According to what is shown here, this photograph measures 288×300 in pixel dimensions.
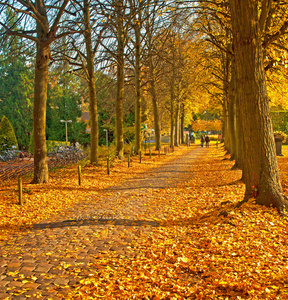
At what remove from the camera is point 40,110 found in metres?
11.0

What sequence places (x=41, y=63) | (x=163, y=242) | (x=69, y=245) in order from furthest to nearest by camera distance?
(x=41, y=63) < (x=163, y=242) < (x=69, y=245)

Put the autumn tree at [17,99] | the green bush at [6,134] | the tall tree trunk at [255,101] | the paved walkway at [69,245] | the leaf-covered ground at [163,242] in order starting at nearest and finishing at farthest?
the leaf-covered ground at [163,242] → the paved walkway at [69,245] → the tall tree trunk at [255,101] → the green bush at [6,134] → the autumn tree at [17,99]

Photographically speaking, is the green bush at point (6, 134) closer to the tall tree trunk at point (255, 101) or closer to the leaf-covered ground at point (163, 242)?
the leaf-covered ground at point (163, 242)

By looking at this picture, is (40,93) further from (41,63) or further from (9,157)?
(9,157)

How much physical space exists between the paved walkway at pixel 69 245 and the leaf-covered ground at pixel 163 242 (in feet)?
0.08

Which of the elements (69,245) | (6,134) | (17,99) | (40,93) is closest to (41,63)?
(40,93)

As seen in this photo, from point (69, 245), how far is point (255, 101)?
15.7ft

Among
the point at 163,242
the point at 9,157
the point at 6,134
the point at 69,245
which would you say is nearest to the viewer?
the point at 69,245

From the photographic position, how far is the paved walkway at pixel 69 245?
13.4 ft

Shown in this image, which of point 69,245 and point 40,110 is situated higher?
point 40,110

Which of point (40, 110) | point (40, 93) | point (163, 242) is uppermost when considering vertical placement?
point (40, 93)

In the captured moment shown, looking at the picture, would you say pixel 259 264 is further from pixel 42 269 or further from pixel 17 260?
pixel 17 260

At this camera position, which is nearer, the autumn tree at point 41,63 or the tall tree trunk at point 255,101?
the tall tree trunk at point 255,101

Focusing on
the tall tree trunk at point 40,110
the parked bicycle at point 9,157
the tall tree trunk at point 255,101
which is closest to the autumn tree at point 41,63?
the tall tree trunk at point 40,110
